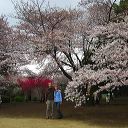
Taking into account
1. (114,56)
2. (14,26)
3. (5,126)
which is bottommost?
(5,126)

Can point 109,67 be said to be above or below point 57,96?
above

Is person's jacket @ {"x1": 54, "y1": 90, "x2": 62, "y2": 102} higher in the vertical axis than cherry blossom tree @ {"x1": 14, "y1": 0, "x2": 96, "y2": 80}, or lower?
lower

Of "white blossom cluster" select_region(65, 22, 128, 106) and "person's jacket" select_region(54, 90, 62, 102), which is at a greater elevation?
"white blossom cluster" select_region(65, 22, 128, 106)

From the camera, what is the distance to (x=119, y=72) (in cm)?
1970

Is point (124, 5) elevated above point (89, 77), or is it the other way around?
point (124, 5)

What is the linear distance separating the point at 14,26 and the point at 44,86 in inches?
782

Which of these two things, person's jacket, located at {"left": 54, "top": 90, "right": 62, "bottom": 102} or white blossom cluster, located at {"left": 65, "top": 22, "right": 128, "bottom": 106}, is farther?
person's jacket, located at {"left": 54, "top": 90, "right": 62, "bottom": 102}

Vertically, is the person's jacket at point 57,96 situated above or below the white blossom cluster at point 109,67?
below

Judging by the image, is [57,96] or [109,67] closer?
[109,67]

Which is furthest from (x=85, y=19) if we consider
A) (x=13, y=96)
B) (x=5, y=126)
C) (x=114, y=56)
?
(x=13, y=96)

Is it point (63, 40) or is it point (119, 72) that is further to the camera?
point (63, 40)

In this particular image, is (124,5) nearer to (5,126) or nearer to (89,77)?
(89,77)

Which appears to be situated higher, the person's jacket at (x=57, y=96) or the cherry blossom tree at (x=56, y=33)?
the cherry blossom tree at (x=56, y=33)

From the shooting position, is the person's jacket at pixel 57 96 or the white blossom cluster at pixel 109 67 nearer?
the white blossom cluster at pixel 109 67
